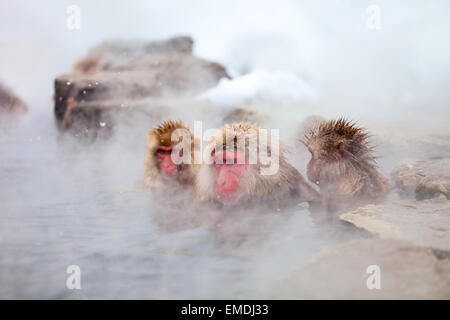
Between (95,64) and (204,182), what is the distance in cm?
341

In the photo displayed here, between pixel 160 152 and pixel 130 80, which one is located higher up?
pixel 130 80

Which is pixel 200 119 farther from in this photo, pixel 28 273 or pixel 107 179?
pixel 28 273

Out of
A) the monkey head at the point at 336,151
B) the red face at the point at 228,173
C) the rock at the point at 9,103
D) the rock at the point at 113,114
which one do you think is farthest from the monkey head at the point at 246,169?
the rock at the point at 113,114

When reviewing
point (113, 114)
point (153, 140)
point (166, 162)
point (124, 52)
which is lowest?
point (166, 162)

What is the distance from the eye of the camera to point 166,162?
2979 millimetres

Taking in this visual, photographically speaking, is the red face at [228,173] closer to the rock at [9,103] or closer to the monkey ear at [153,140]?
the monkey ear at [153,140]

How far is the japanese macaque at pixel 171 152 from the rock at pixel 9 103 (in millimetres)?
1582

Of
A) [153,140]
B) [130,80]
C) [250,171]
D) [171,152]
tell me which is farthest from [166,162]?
[130,80]

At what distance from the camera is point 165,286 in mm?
1412

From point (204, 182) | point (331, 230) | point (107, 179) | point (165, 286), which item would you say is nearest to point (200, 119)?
point (107, 179)

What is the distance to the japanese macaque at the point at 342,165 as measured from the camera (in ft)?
8.30

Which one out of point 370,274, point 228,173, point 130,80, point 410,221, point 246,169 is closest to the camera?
point 370,274

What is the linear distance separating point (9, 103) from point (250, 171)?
2.59 m

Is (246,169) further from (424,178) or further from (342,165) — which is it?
(424,178)
